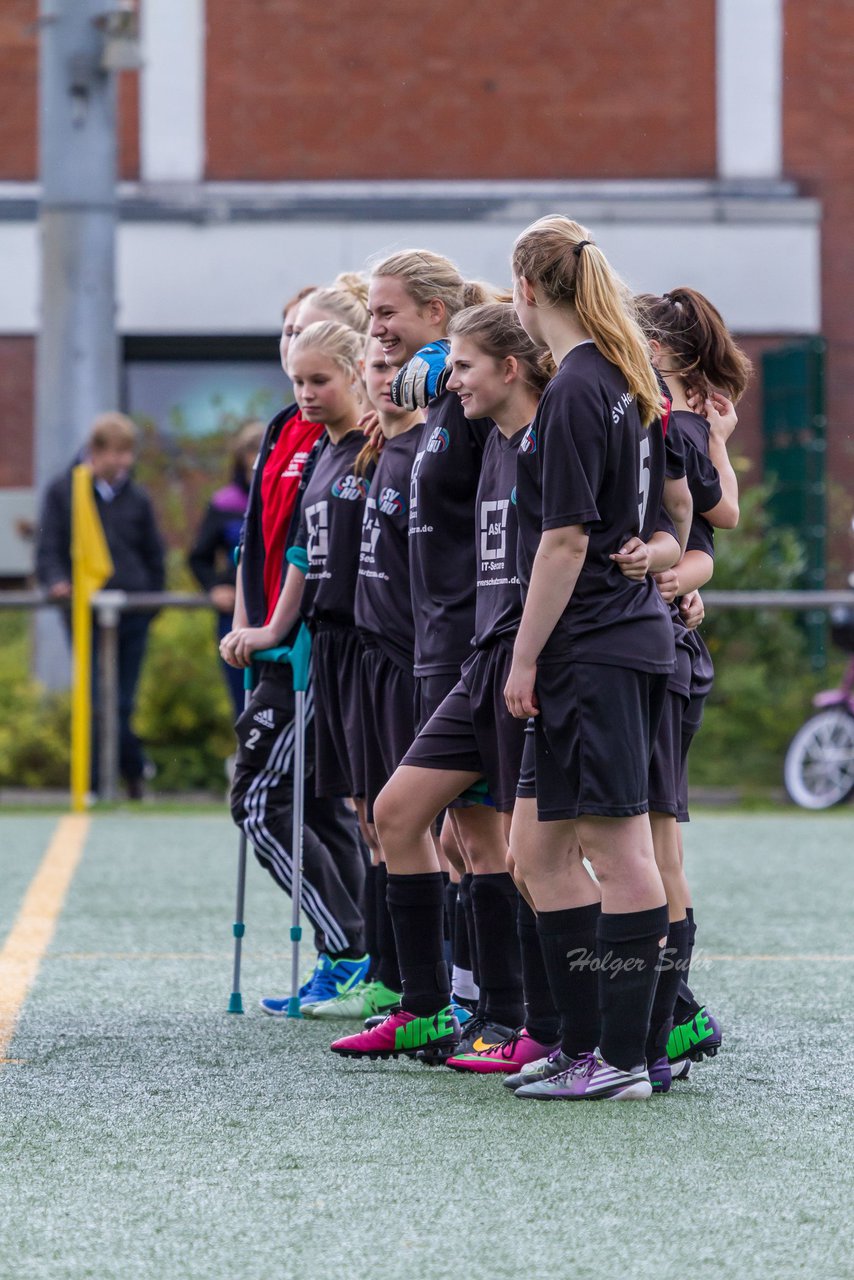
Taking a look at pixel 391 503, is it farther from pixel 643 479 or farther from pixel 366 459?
pixel 643 479

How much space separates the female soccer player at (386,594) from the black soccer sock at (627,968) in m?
0.98

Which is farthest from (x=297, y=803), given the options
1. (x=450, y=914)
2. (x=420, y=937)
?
(x=420, y=937)

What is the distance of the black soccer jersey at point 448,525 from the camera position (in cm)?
441

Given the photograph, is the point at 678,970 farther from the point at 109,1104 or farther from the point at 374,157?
the point at 374,157

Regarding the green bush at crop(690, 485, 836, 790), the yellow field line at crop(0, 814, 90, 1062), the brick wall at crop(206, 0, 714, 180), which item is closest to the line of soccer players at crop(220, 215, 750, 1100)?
the yellow field line at crop(0, 814, 90, 1062)

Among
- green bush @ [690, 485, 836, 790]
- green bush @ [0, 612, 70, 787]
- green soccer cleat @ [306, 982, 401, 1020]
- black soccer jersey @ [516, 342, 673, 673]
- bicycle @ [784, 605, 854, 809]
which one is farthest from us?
green bush @ [690, 485, 836, 790]

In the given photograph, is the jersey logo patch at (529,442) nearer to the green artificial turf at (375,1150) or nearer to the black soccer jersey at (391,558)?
the black soccer jersey at (391,558)

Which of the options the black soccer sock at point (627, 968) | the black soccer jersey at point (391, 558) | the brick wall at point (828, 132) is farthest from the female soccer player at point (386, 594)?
the brick wall at point (828, 132)

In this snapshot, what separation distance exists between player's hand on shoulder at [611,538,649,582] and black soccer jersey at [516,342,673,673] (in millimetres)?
14

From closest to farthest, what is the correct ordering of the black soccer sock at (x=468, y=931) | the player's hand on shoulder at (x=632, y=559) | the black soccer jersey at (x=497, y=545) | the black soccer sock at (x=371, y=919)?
the player's hand on shoulder at (x=632, y=559) < the black soccer jersey at (x=497, y=545) < the black soccer sock at (x=468, y=931) < the black soccer sock at (x=371, y=919)

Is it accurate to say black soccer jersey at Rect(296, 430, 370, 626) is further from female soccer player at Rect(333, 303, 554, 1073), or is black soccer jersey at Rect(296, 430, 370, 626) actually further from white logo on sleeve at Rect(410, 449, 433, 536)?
female soccer player at Rect(333, 303, 554, 1073)

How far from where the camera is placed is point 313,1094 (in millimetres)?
Answer: 4125

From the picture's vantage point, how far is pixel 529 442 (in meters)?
3.90

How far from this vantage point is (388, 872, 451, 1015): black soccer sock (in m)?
Answer: 4.45
